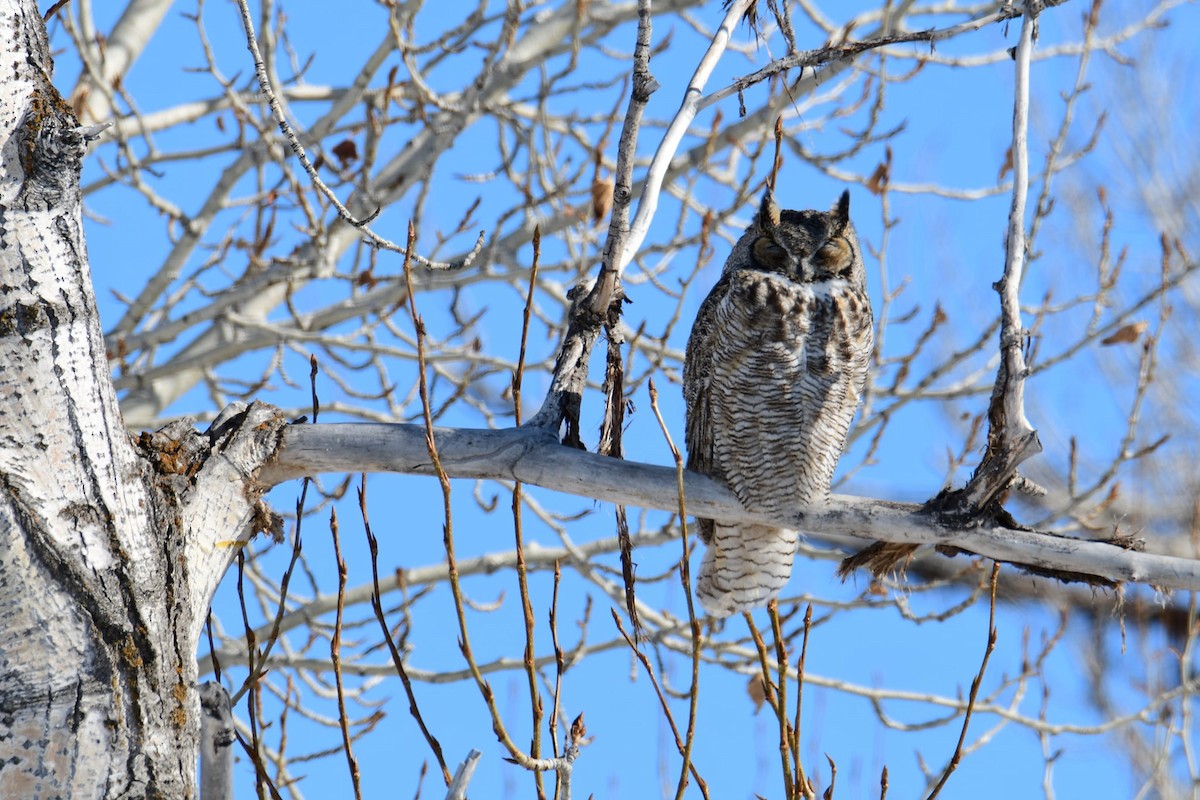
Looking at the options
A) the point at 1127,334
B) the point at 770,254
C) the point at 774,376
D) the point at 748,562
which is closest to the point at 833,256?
the point at 770,254

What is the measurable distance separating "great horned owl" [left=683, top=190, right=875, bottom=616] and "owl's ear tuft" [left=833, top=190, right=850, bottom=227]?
8 centimetres

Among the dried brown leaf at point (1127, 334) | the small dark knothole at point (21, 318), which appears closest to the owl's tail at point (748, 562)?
the dried brown leaf at point (1127, 334)

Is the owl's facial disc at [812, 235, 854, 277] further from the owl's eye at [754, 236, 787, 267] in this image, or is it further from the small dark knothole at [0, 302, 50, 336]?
the small dark knothole at [0, 302, 50, 336]

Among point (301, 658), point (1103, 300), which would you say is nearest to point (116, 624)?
point (301, 658)

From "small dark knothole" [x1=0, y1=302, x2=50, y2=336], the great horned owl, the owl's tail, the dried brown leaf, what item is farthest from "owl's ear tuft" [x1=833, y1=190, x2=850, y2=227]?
"small dark knothole" [x1=0, y1=302, x2=50, y2=336]

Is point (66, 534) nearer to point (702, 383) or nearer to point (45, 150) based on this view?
point (45, 150)

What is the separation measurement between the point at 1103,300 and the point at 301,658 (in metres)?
3.14

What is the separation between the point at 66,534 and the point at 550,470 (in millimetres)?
796

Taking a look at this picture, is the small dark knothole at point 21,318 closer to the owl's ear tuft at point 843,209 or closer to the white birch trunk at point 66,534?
the white birch trunk at point 66,534

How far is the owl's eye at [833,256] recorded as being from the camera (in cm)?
340

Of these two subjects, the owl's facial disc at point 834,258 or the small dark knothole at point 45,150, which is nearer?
the small dark knothole at point 45,150

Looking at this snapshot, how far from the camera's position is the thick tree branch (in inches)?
87.6

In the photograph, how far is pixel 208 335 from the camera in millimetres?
5051

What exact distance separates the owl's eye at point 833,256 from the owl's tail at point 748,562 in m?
0.72
